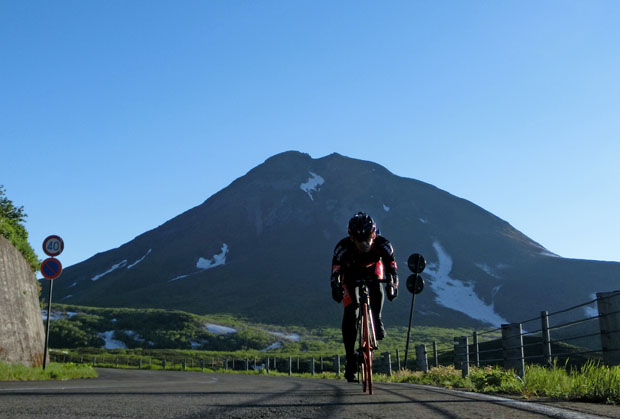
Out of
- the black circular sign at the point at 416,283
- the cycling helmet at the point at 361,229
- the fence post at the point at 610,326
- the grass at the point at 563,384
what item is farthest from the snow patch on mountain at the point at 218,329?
the fence post at the point at 610,326

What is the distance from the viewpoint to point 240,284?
171 meters

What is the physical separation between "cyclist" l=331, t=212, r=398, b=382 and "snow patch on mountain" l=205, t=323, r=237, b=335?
10093 cm

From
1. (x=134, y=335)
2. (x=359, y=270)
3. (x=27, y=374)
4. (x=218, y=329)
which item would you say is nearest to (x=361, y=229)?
(x=359, y=270)

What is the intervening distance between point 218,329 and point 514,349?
101 m

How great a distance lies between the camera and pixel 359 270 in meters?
7.89

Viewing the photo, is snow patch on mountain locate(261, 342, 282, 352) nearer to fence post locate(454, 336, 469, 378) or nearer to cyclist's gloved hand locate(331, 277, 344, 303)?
fence post locate(454, 336, 469, 378)

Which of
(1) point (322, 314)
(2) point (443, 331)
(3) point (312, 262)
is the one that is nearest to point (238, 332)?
(1) point (322, 314)

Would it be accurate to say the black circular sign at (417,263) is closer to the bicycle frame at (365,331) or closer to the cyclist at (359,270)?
the cyclist at (359,270)

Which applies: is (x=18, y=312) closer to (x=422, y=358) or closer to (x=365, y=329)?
(x=422, y=358)

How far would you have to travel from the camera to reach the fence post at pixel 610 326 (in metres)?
7.45

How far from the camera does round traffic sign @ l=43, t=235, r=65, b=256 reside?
1555cm

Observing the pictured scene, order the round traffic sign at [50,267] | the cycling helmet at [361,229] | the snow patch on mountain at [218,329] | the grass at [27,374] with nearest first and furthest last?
the cycling helmet at [361,229], the grass at [27,374], the round traffic sign at [50,267], the snow patch on mountain at [218,329]

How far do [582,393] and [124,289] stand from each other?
611ft

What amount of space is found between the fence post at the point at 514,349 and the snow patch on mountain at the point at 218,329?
98.3m
